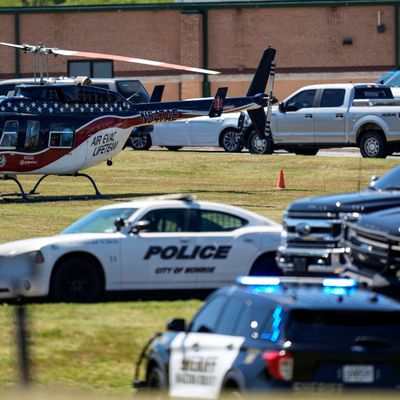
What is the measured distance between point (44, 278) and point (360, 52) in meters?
45.2

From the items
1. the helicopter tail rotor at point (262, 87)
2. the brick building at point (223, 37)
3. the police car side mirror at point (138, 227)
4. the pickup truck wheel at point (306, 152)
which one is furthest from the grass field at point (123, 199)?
the brick building at point (223, 37)

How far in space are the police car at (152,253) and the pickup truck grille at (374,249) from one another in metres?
1.86

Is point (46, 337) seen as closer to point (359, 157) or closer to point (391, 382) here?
point (391, 382)

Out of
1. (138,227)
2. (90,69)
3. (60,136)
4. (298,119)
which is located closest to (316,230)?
(138,227)

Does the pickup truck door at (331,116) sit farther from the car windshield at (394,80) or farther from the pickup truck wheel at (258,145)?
the car windshield at (394,80)

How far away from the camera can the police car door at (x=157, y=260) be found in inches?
667

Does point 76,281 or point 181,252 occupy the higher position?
point 181,252

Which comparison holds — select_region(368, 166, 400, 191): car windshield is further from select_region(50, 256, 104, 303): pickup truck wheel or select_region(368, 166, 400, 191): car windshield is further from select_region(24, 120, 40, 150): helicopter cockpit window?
select_region(24, 120, 40, 150): helicopter cockpit window

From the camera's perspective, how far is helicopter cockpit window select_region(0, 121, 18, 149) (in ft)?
106

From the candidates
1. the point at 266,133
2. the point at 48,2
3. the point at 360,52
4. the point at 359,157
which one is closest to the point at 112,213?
the point at 266,133

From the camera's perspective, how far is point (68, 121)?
A: 3316cm

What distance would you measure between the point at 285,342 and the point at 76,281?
7.57 metres

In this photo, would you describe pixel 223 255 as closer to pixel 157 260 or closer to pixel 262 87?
pixel 157 260

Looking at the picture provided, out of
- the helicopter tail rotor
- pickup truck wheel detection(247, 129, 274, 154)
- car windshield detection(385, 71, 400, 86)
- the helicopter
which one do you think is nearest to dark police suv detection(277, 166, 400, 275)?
the helicopter
